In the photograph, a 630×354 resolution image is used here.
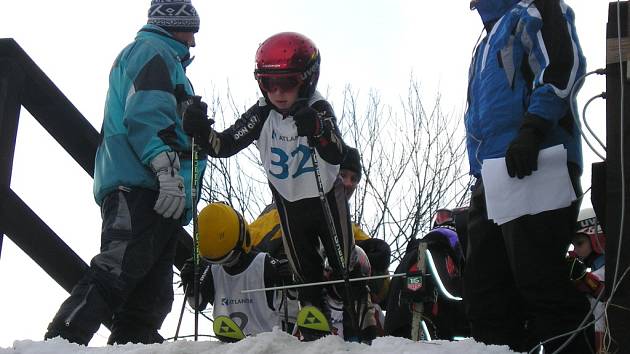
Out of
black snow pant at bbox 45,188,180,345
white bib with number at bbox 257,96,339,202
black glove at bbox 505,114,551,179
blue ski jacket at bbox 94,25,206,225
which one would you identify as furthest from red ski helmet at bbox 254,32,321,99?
black glove at bbox 505,114,551,179

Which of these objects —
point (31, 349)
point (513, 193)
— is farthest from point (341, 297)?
point (31, 349)

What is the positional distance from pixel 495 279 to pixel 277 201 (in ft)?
4.65

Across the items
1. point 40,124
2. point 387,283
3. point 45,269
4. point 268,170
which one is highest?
point 40,124

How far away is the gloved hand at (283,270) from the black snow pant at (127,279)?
66 cm

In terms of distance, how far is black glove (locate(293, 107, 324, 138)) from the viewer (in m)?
4.54

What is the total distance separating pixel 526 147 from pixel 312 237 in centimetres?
153

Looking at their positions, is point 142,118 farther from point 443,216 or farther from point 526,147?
point 443,216

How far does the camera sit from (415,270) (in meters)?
4.42

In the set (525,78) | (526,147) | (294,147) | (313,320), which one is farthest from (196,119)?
(526,147)

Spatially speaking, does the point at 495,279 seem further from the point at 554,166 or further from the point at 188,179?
the point at 188,179

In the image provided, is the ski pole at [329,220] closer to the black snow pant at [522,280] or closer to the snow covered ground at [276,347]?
the black snow pant at [522,280]

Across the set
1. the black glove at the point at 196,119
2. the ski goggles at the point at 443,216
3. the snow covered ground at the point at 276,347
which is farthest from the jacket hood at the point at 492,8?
the ski goggles at the point at 443,216

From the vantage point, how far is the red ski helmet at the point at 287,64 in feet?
16.4

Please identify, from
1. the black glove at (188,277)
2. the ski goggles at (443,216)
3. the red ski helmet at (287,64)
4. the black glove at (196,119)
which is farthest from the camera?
the ski goggles at (443,216)
